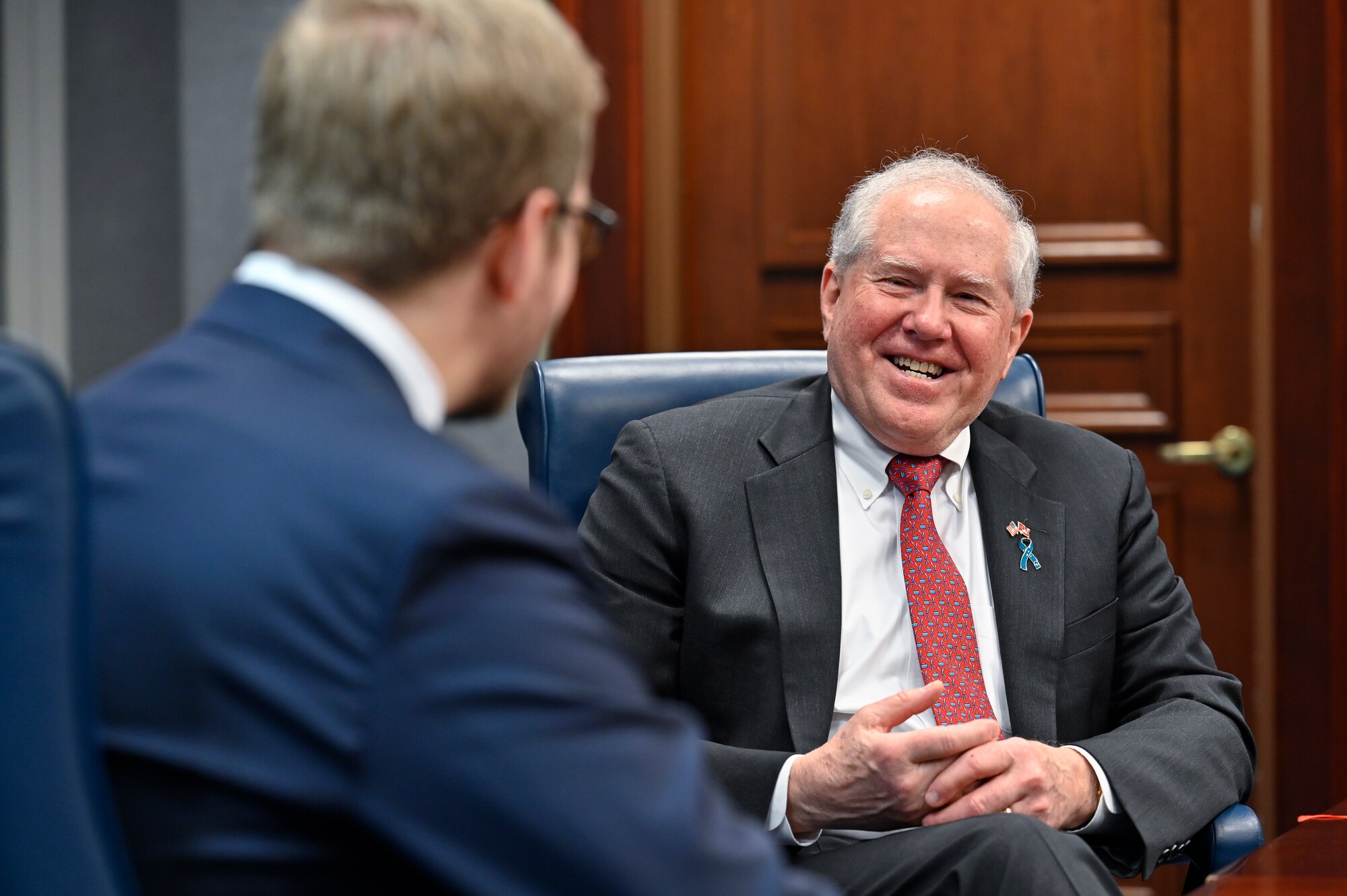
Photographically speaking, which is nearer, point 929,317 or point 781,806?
point 781,806

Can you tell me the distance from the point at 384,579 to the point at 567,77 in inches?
13.1

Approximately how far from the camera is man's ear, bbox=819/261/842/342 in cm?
184

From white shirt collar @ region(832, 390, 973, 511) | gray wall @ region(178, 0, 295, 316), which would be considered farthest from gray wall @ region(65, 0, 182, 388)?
white shirt collar @ region(832, 390, 973, 511)

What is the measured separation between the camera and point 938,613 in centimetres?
168

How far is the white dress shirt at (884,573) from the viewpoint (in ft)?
5.50

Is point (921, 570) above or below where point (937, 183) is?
→ below

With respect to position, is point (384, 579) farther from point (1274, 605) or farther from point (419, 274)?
point (1274, 605)

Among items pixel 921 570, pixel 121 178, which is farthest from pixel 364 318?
pixel 121 178

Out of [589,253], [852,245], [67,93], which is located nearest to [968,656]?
[852,245]

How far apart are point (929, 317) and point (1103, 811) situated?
0.64 m

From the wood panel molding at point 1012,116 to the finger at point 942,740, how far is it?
1.56m

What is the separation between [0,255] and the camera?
2969 mm

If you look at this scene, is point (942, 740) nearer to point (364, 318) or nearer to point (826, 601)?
point (826, 601)

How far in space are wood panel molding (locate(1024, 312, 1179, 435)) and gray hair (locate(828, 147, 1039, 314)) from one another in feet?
3.09
